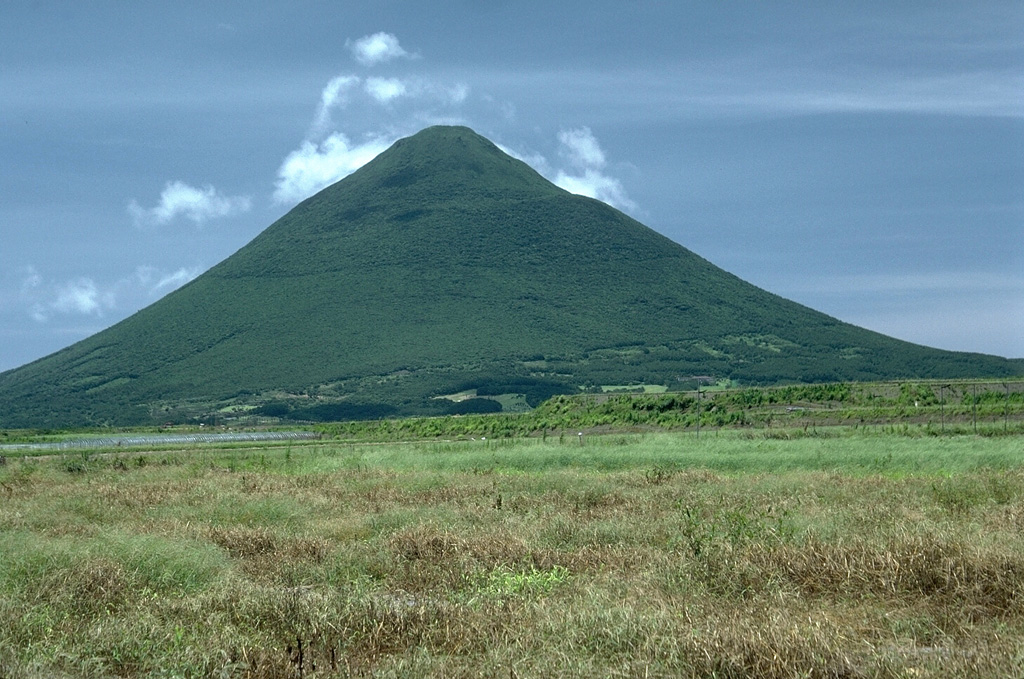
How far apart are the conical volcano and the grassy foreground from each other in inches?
4868

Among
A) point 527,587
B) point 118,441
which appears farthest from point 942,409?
point 118,441

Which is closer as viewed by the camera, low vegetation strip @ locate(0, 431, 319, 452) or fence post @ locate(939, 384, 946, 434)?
fence post @ locate(939, 384, 946, 434)

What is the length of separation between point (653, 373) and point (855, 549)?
14505cm

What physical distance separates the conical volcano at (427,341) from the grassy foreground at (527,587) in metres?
124

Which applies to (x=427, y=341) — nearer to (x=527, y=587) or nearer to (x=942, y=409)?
(x=942, y=409)

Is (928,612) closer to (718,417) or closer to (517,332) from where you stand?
(718,417)

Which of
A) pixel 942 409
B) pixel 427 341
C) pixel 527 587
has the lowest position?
pixel 527 587

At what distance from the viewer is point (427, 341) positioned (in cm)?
16875

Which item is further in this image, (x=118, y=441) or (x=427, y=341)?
(x=427, y=341)

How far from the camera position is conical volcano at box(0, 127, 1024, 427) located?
492 feet

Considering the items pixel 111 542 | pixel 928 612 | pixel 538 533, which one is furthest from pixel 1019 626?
pixel 111 542

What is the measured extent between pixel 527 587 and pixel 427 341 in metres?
160

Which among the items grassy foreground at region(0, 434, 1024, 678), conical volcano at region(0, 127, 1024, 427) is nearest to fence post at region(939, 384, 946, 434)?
grassy foreground at region(0, 434, 1024, 678)

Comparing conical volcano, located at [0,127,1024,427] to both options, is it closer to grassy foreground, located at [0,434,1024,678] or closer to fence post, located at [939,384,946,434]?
fence post, located at [939,384,946,434]
